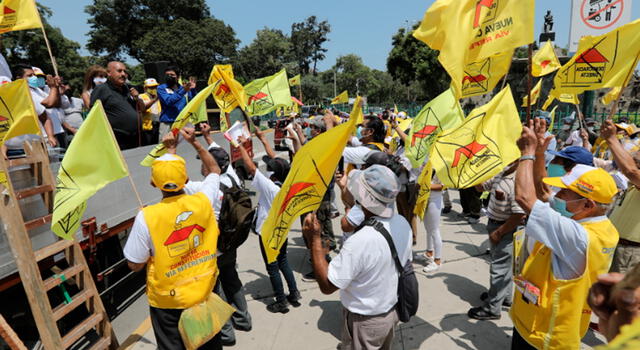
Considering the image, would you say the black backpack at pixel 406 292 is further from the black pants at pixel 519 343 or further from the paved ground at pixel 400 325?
the paved ground at pixel 400 325

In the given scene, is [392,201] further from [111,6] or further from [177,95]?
[111,6]

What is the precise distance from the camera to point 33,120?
2.81 m

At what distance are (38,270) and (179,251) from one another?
120cm

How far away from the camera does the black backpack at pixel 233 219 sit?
3102 mm

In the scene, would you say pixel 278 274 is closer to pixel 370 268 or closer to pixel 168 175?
pixel 168 175

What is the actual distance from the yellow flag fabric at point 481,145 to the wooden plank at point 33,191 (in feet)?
11.1

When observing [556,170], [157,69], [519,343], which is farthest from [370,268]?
[157,69]

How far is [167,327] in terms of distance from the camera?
8.30ft

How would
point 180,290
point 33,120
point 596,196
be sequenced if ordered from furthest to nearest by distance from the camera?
point 33,120 → point 180,290 → point 596,196

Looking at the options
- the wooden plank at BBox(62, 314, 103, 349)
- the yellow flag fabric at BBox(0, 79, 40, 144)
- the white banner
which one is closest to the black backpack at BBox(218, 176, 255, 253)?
the wooden plank at BBox(62, 314, 103, 349)

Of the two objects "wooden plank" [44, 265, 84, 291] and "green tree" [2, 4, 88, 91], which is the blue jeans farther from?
"green tree" [2, 4, 88, 91]

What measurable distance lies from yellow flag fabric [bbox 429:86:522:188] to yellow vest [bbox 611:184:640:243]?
138cm

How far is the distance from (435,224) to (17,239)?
14.3ft

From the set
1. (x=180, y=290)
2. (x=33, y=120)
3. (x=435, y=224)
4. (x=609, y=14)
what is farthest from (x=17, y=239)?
(x=609, y=14)
